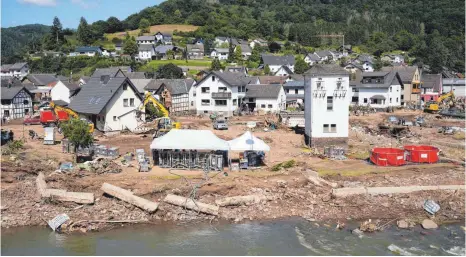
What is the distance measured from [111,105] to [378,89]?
29.5m

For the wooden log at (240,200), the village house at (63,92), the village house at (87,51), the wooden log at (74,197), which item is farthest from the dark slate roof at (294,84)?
the village house at (87,51)

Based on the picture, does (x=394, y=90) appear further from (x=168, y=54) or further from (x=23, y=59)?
(x=23, y=59)

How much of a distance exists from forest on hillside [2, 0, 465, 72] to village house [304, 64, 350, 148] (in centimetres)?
5456

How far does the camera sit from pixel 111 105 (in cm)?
3180

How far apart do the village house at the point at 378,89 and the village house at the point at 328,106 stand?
953 inches

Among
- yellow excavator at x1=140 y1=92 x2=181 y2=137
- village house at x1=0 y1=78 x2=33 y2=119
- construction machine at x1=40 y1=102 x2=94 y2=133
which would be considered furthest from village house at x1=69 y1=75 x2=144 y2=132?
village house at x1=0 y1=78 x2=33 y2=119

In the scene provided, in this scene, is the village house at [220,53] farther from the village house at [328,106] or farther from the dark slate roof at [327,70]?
the village house at [328,106]

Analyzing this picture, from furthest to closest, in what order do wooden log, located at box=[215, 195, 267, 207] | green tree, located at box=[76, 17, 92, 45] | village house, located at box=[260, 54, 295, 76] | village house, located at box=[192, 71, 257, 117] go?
green tree, located at box=[76, 17, 92, 45]
village house, located at box=[260, 54, 295, 76]
village house, located at box=[192, 71, 257, 117]
wooden log, located at box=[215, 195, 267, 207]

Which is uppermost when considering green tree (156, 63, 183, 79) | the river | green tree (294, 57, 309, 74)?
green tree (294, 57, 309, 74)

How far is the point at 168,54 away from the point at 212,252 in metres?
75.3

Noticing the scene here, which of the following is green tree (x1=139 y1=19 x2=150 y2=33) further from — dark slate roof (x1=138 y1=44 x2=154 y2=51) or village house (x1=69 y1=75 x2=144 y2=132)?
village house (x1=69 y1=75 x2=144 y2=132)

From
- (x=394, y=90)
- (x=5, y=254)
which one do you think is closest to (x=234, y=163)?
(x=5, y=254)

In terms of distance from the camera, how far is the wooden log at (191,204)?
17078mm

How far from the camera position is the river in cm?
1441
